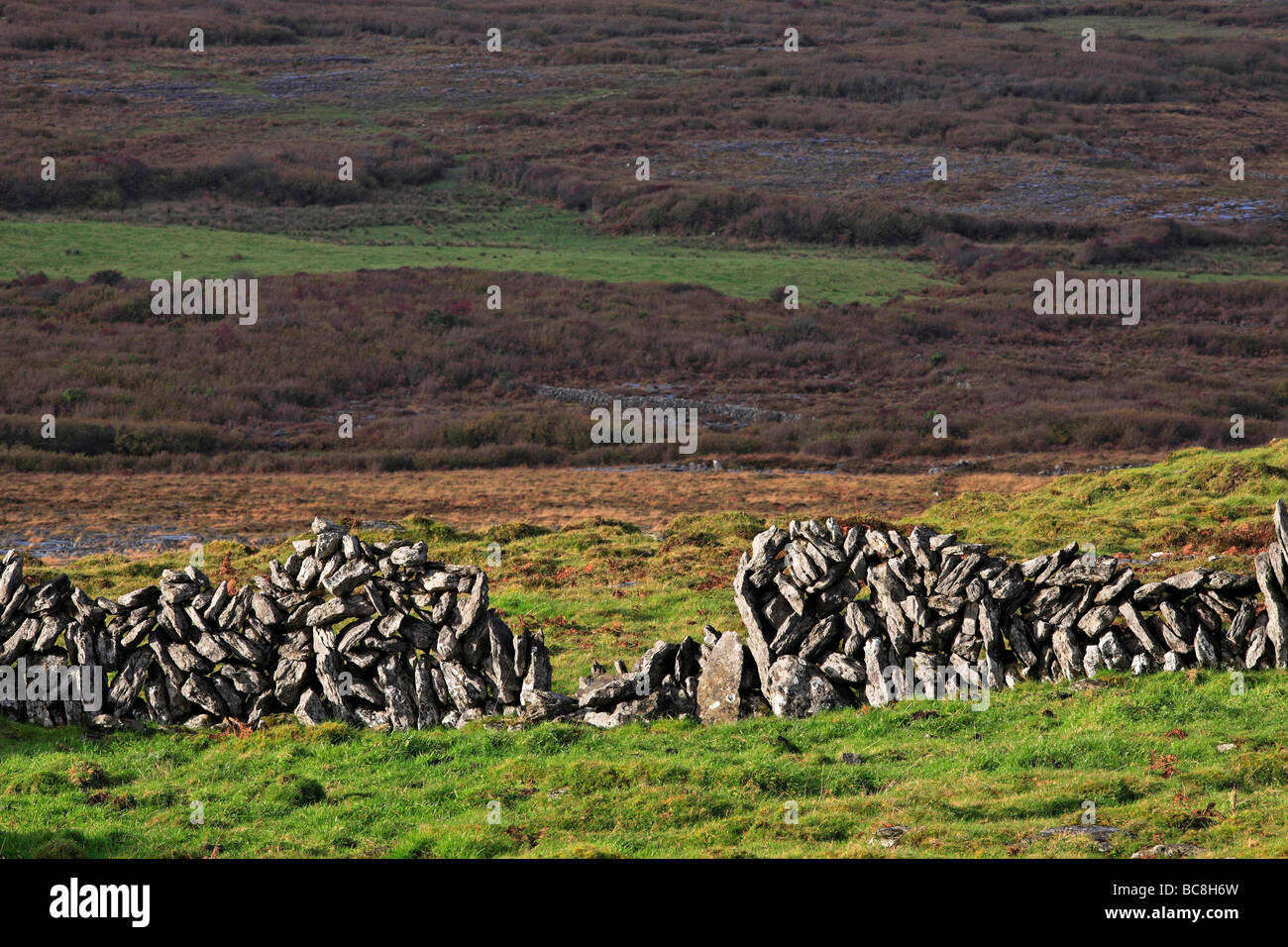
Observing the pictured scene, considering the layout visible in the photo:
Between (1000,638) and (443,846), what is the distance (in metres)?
8.32

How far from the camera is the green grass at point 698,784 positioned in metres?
12.0

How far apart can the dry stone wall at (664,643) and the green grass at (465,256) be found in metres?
65.6

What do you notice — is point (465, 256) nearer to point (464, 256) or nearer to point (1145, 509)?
point (464, 256)

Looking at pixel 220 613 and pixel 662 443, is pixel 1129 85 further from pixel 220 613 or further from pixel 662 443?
pixel 220 613

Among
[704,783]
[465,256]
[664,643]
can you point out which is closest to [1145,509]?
[664,643]

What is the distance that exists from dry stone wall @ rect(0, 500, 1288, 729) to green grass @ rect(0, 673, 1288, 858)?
55 centimetres

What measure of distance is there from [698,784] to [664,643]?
3.77m

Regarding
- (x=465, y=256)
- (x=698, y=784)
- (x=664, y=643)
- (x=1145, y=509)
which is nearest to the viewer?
(x=698, y=784)

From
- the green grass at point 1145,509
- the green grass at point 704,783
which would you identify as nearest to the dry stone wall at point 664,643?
the green grass at point 704,783

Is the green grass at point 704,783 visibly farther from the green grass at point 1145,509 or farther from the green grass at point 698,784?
the green grass at point 1145,509

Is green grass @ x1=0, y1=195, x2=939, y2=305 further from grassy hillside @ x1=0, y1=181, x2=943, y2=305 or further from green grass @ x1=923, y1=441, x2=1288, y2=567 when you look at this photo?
green grass @ x1=923, y1=441, x2=1288, y2=567

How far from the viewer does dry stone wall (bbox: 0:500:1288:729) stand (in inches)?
649

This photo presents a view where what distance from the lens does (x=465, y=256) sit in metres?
88.4

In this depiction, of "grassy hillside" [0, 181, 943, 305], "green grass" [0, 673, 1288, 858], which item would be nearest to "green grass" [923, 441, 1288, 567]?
"green grass" [0, 673, 1288, 858]
